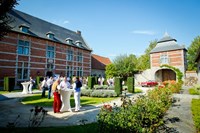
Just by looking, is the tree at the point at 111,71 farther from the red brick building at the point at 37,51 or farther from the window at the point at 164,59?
the window at the point at 164,59

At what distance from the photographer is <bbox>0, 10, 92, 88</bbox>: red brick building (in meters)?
19.9

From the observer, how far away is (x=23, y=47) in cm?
2153

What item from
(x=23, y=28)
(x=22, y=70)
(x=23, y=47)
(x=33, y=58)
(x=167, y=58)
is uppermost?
(x=23, y=28)

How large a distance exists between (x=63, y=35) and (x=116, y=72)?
13.6m

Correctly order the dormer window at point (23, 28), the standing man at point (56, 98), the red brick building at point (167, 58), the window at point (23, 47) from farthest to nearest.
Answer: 1. the red brick building at point (167, 58)
2. the dormer window at point (23, 28)
3. the window at point (23, 47)
4. the standing man at point (56, 98)

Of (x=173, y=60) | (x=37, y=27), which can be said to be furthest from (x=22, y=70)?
(x=173, y=60)

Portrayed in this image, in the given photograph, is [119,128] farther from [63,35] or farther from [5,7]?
[63,35]

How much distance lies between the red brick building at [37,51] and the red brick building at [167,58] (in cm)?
1524

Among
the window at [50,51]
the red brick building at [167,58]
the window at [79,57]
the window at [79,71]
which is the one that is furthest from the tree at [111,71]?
the window at [50,51]

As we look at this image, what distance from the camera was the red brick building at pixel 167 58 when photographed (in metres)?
29.3

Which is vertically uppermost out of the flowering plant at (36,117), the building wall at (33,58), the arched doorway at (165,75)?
the building wall at (33,58)

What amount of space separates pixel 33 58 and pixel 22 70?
7.79ft

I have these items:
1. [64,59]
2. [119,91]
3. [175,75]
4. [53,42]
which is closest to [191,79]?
[175,75]

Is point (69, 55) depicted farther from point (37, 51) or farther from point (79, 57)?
point (37, 51)
